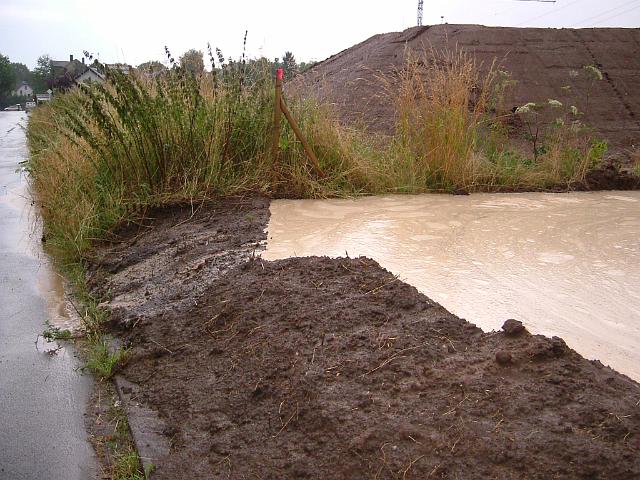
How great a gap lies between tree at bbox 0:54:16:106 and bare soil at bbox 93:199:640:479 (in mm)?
80012

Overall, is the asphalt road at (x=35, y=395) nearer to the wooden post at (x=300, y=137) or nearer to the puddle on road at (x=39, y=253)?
the puddle on road at (x=39, y=253)

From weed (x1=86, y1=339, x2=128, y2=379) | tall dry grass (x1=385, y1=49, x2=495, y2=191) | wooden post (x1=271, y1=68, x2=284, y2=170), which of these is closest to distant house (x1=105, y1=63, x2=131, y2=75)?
wooden post (x1=271, y1=68, x2=284, y2=170)

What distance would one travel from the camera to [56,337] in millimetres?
3686

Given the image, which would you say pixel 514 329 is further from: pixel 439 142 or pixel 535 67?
pixel 535 67

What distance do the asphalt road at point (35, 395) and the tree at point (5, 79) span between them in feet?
257

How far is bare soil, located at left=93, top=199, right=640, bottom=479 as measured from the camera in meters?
1.93

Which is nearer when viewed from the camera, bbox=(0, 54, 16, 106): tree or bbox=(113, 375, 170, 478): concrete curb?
bbox=(113, 375, 170, 478): concrete curb

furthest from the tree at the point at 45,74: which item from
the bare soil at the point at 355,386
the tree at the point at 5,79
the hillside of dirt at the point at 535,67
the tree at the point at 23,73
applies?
the tree at the point at 23,73

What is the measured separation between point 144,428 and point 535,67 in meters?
12.3

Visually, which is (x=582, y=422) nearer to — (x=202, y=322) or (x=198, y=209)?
(x=202, y=322)

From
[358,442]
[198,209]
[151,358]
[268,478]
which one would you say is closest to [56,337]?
[151,358]

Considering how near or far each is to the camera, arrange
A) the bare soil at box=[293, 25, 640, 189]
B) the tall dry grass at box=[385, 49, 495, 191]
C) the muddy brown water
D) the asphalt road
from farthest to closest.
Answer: the bare soil at box=[293, 25, 640, 189] → the tall dry grass at box=[385, 49, 495, 191] → the muddy brown water → the asphalt road

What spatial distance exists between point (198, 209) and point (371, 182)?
153 centimetres

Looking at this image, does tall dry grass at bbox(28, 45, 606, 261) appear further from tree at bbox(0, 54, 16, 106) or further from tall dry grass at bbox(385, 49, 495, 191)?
tree at bbox(0, 54, 16, 106)
